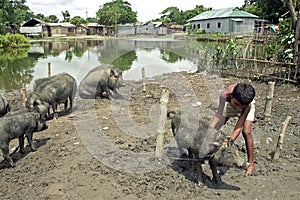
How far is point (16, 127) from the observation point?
5488mm

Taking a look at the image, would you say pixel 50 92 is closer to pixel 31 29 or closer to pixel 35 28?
pixel 35 28

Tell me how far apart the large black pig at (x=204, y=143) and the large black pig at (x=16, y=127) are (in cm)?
286

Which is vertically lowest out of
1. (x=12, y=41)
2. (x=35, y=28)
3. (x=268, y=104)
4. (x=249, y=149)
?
(x=249, y=149)

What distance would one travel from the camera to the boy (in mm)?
4277

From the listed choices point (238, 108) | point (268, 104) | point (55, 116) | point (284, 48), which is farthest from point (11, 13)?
point (238, 108)

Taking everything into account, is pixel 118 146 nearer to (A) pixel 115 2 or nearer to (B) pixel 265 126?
(B) pixel 265 126

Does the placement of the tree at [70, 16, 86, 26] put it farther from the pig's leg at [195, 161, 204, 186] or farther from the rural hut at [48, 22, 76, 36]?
the pig's leg at [195, 161, 204, 186]

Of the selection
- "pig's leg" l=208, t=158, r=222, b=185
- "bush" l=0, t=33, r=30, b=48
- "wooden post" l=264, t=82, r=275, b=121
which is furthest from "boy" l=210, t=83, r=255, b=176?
"bush" l=0, t=33, r=30, b=48

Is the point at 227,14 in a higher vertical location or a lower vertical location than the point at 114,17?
lower

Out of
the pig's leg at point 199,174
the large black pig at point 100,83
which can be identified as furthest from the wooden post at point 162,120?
the large black pig at point 100,83

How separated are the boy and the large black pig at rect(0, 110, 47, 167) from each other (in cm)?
359

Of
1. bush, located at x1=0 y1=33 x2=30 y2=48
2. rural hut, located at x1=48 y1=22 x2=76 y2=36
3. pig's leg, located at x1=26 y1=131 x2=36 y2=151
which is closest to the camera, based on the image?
pig's leg, located at x1=26 y1=131 x2=36 y2=151

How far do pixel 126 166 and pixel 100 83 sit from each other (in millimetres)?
5795

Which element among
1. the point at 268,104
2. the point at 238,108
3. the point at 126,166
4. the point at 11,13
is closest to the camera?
the point at 238,108
